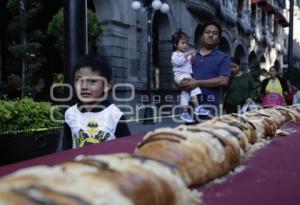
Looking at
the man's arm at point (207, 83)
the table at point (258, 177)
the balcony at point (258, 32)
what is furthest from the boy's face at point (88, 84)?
the balcony at point (258, 32)

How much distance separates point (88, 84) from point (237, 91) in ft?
18.5

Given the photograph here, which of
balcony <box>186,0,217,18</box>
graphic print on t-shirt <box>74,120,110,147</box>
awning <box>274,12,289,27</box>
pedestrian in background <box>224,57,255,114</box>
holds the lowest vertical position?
graphic print on t-shirt <box>74,120,110,147</box>

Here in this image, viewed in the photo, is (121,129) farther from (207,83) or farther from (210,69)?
(210,69)

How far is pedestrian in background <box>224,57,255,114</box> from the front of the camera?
8.30 m

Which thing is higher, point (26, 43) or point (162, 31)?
point (162, 31)

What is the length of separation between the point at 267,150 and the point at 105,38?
13.7 m

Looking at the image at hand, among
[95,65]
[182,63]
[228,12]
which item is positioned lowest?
[95,65]

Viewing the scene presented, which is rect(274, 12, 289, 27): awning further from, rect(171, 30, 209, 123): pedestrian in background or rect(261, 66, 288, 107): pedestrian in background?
rect(171, 30, 209, 123): pedestrian in background

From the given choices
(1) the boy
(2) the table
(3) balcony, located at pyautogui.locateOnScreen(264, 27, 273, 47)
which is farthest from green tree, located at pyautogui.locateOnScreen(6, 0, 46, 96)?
(3) balcony, located at pyautogui.locateOnScreen(264, 27, 273, 47)

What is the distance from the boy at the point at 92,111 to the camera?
3117 millimetres

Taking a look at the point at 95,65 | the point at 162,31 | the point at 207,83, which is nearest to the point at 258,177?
the point at 95,65

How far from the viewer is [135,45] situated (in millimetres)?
17516

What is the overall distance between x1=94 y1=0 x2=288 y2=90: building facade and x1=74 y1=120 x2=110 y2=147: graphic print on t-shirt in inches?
501

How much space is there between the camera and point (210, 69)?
4.38 meters
